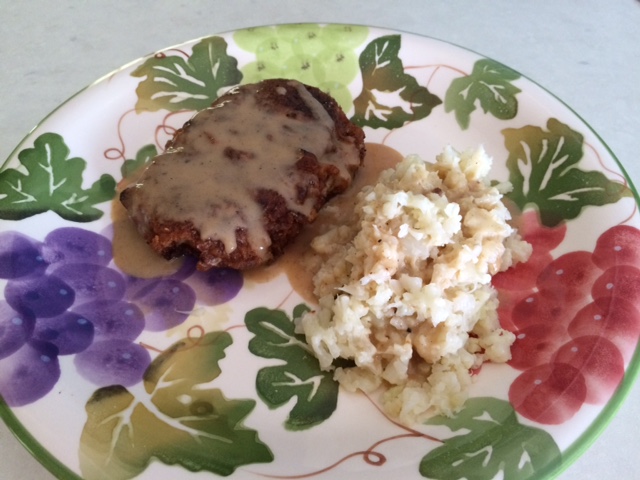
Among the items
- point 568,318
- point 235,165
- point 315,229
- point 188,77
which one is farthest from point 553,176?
point 188,77

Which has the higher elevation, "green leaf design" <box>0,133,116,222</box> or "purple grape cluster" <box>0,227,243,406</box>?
"green leaf design" <box>0,133,116,222</box>

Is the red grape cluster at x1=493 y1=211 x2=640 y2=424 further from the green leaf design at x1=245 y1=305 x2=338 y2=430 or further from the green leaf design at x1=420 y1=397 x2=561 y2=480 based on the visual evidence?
the green leaf design at x1=245 y1=305 x2=338 y2=430

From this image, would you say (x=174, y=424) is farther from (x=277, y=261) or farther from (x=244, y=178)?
(x=244, y=178)

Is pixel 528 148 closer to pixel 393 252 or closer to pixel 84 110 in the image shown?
pixel 393 252

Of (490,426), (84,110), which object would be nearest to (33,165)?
(84,110)

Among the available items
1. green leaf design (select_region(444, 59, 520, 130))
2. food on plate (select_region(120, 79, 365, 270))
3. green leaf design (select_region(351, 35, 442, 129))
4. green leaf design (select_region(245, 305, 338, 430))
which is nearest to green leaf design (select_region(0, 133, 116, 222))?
food on plate (select_region(120, 79, 365, 270))
